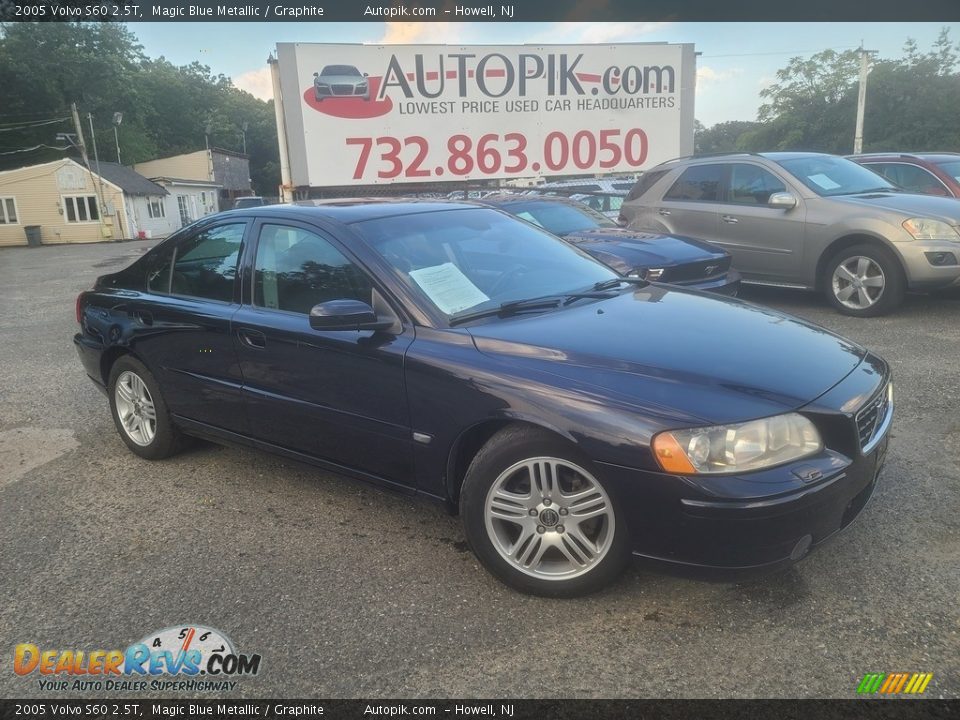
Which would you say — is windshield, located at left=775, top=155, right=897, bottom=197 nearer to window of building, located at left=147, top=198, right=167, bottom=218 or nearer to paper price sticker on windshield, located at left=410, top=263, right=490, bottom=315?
paper price sticker on windshield, located at left=410, top=263, right=490, bottom=315

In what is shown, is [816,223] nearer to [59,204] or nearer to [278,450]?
[278,450]

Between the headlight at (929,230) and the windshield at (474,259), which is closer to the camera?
the windshield at (474,259)

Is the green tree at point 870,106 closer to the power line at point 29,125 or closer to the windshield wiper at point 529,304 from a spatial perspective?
the windshield wiper at point 529,304

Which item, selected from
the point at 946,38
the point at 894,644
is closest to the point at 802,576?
the point at 894,644

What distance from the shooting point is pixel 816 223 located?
7.70 m

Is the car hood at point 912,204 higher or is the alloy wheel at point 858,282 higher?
the car hood at point 912,204

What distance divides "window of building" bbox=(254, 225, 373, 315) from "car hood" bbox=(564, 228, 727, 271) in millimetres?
3646

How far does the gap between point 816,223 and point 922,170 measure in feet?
10.2

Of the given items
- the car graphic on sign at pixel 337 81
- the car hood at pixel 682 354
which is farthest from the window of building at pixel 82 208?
the car hood at pixel 682 354

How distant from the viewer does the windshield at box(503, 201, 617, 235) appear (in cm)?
806

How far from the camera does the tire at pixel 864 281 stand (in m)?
7.31

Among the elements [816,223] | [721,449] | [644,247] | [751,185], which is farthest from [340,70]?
[721,449]

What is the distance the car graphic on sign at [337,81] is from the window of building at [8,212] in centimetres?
3680

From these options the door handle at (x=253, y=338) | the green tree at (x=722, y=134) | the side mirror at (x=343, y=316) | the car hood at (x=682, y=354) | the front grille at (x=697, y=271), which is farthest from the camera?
the green tree at (x=722, y=134)
